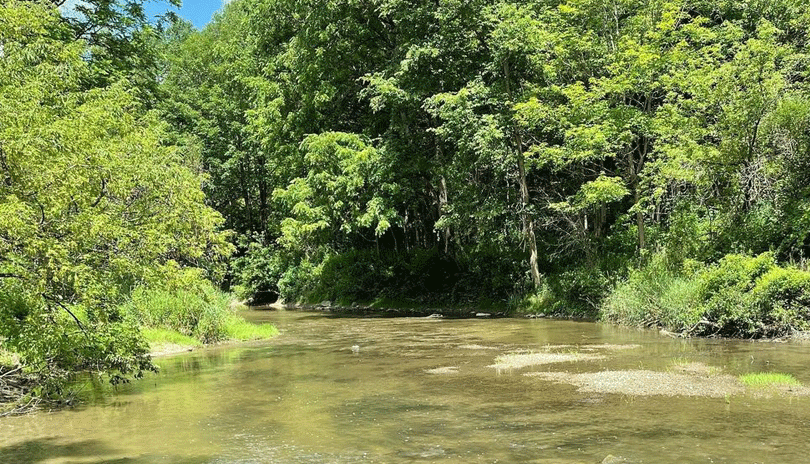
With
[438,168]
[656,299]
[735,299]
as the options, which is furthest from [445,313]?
[735,299]

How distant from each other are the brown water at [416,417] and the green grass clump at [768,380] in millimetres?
353

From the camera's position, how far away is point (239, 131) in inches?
1887

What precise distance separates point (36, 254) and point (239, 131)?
129ft

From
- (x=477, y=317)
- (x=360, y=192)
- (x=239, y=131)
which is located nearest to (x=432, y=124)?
(x=360, y=192)

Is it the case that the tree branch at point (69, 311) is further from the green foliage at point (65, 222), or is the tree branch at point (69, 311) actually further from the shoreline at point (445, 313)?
the shoreline at point (445, 313)

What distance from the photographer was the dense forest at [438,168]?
11070 millimetres

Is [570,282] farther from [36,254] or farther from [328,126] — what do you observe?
[36,254]

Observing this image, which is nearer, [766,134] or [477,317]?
[766,134]

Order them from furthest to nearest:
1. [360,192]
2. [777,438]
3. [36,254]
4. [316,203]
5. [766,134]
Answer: [316,203], [360,192], [766,134], [36,254], [777,438]

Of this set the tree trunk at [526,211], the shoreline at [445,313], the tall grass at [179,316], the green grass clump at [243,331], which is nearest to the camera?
the shoreline at [445,313]

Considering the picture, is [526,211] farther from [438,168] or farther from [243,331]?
[243,331]

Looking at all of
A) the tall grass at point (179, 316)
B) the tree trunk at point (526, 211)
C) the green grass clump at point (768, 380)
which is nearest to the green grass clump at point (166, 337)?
the tall grass at point (179, 316)

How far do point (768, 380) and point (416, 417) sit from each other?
607 centimetres

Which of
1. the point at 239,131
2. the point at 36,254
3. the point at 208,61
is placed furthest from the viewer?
the point at 208,61
